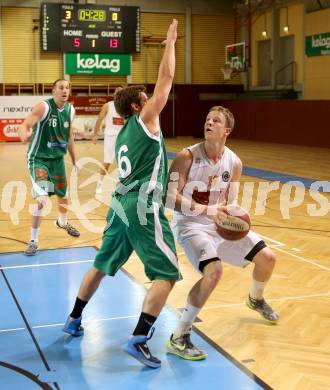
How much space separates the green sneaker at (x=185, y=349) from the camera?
154 inches

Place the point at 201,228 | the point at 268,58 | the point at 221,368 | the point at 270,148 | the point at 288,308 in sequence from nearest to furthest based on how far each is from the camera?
the point at 221,368 → the point at 201,228 → the point at 288,308 → the point at 270,148 → the point at 268,58

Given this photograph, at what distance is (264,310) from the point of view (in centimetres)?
463

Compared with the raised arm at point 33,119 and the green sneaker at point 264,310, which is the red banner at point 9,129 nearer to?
the raised arm at point 33,119

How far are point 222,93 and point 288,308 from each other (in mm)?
24080

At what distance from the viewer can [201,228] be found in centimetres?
425

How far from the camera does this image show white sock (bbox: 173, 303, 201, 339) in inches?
156

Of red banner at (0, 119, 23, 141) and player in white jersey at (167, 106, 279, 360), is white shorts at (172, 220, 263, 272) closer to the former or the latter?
player in white jersey at (167, 106, 279, 360)

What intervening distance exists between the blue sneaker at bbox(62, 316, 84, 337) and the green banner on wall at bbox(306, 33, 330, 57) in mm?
20191

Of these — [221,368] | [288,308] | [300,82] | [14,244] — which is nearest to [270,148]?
[300,82]

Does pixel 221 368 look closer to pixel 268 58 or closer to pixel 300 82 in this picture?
pixel 300 82

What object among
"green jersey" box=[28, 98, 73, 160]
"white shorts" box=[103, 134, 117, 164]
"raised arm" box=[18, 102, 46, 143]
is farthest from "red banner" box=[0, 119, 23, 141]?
"raised arm" box=[18, 102, 46, 143]

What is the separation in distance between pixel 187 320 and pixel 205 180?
3.35ft

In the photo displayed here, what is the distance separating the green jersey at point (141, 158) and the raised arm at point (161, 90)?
0.06 metres

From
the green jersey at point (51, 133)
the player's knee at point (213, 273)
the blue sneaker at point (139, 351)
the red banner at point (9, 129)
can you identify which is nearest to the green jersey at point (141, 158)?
the player's knee at point (213, 273)
